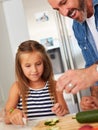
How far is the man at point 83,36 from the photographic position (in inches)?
30.5

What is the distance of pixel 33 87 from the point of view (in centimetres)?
147

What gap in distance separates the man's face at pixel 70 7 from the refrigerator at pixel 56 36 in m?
1.06

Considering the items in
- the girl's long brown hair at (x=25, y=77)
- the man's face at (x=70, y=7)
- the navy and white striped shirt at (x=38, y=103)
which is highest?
the man's face at (x=70, y=7)

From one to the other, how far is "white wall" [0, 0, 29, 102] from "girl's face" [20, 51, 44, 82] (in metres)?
1.06

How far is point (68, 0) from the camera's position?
39.3 inches

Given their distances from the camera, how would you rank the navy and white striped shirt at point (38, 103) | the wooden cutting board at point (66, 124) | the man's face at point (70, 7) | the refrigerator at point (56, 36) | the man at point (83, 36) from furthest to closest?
the refrigerator at point (56, 36)
the navy and white striped shirt at point (38, 103)
the man's face at point (70, 7)
the wooden cutting board at point (66, 124)
the man at point (83, 36)

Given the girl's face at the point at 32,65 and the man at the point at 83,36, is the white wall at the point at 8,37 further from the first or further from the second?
the man at the point at 83,36

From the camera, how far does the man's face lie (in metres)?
1.00

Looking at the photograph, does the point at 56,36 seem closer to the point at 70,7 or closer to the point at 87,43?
the point at 87,43

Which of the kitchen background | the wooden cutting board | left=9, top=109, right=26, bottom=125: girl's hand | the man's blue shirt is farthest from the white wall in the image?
the wooden cutting board

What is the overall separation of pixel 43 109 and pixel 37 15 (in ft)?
3.36

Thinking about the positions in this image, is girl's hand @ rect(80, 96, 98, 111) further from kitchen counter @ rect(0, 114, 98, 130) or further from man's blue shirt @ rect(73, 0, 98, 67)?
man's blue shirt @ rect(73, 0, 98, 67)

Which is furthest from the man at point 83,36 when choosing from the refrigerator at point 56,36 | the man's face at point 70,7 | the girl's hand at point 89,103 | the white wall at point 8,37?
the white wall at point 8,37

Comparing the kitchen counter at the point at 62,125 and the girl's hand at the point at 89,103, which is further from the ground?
the girl's hand at the point at 89,103
